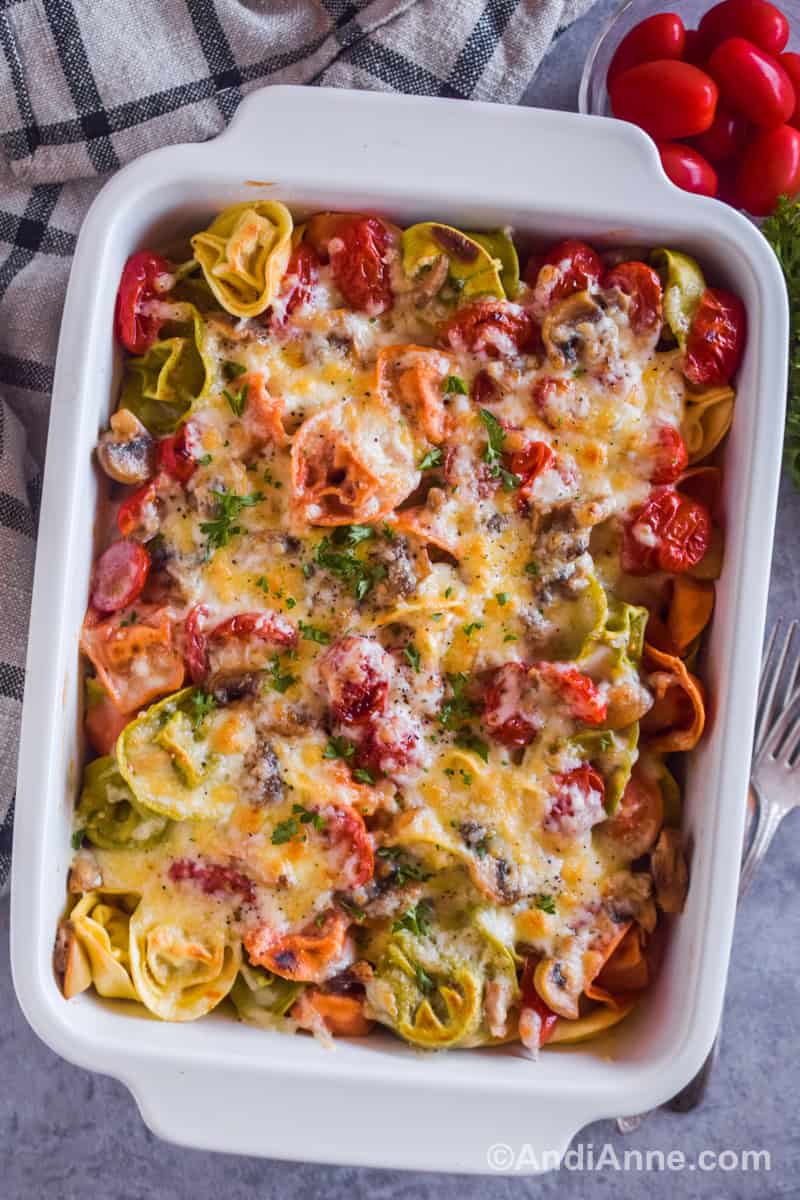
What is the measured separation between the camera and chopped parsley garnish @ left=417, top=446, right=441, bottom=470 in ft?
9.20

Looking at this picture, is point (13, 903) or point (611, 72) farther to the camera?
point (611, 72)

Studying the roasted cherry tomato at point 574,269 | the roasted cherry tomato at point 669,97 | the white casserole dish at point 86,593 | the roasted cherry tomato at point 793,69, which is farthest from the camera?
the roasted cherry tomato at point 793,69

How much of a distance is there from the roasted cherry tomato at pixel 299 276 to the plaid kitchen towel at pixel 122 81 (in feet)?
1.89

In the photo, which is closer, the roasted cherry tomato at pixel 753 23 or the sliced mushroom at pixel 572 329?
the sliced mushroom at pixel 572 329

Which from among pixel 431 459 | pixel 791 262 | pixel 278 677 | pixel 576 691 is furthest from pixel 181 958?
pixel 791 262

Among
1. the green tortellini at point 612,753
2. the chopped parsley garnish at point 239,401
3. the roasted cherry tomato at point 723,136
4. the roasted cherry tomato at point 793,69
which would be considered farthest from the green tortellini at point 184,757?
the roasted cherry tomato at point 793,69

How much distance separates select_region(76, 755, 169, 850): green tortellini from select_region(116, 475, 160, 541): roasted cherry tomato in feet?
1.76

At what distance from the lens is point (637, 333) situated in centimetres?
286

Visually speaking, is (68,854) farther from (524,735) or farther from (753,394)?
(753,394)

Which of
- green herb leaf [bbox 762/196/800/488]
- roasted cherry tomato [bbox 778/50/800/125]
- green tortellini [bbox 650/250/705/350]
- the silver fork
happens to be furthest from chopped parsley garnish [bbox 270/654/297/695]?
roasted cherry tomato [bbox 778/50/800/125]

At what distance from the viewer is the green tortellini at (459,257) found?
9.14ft

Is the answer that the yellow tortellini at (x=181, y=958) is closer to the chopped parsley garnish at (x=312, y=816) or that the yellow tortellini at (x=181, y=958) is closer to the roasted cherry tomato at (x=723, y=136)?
the chopped parsley garnish at (x=312, y=816)

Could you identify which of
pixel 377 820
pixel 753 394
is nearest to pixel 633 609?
pixel 753 394

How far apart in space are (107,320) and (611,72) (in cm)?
165
